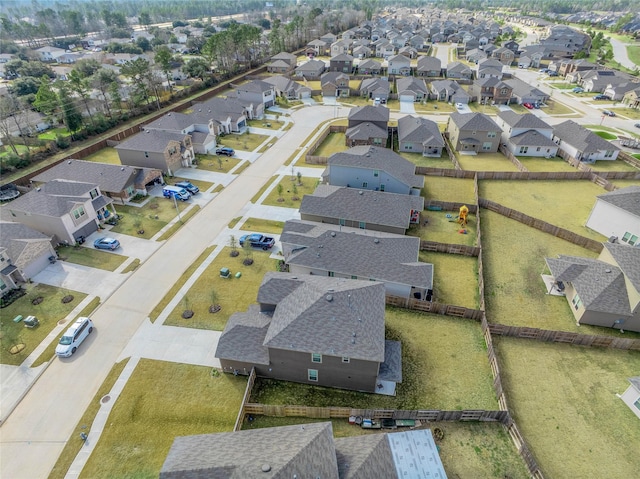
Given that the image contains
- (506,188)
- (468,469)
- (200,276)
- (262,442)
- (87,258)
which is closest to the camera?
(262,442)

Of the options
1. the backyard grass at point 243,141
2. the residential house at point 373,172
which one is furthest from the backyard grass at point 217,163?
the residential house at point 373,172

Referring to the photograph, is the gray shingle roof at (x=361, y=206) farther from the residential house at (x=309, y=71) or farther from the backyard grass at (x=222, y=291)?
the residential house at (x=309, y=71)

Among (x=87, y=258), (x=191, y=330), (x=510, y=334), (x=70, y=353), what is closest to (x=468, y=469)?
(x=510, y=334)

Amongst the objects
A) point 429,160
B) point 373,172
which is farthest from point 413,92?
point 373,172

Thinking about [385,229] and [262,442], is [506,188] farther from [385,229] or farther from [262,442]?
[262,442]

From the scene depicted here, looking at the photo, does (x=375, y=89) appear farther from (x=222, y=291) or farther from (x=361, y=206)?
(x=222, y=291)
